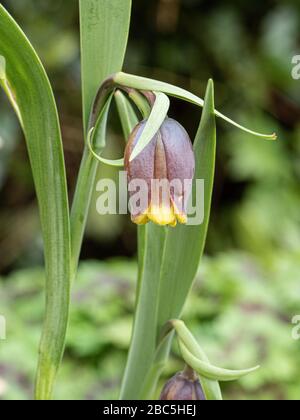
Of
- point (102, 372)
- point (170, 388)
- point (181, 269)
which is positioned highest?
point (181, 269)

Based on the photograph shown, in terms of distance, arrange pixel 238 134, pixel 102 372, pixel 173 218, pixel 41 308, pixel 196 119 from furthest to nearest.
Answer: pixel 196 119, pixel 238 134, pixel 41 308, pixel 102 372, pixel 173 218

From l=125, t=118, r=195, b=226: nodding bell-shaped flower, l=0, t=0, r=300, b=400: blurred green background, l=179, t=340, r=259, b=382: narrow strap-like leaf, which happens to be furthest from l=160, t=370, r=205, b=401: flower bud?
l=0, t=0, r=300, b=400: blurred green background

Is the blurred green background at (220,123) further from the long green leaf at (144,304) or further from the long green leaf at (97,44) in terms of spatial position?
the long green leaf at (97,44)

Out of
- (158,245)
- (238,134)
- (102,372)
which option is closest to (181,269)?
(158,245)

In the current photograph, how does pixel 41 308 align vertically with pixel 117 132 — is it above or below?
below

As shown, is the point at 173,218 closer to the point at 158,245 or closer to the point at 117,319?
the point at 158,245

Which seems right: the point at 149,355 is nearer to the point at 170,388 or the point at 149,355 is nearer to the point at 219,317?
the point at 170,388

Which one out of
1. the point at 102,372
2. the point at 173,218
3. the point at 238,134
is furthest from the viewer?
the point at 238,134

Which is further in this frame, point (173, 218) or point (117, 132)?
point (117, 132)
